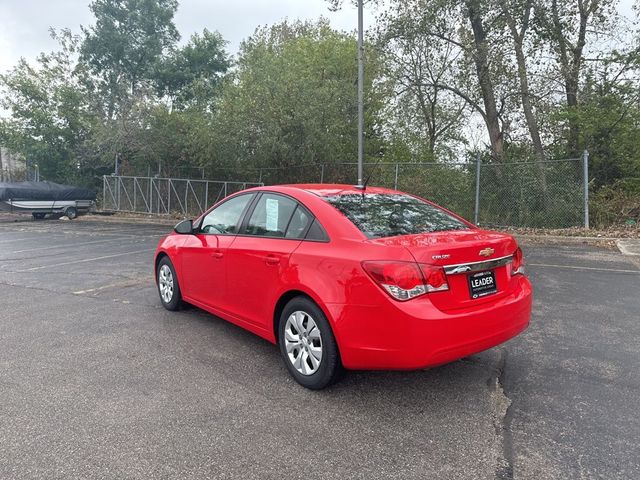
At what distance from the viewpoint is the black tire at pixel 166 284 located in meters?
5.43

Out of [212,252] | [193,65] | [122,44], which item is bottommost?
[212,252]

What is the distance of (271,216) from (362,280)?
53.9 inches

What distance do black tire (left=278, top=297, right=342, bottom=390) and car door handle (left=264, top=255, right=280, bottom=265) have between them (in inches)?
14.1

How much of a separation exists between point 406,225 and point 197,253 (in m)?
2.36

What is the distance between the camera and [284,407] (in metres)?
3.20

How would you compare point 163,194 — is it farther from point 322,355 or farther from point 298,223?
point 322,355

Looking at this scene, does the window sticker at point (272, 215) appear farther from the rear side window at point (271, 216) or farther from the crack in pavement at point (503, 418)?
the crack in pavement at point (503, 418)

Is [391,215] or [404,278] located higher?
[391,215]

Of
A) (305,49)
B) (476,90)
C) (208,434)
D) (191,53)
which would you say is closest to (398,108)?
(476,90)

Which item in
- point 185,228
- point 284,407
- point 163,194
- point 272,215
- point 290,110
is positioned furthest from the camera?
point 163,194

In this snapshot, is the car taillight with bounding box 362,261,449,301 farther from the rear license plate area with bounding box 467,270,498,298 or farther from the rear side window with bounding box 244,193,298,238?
the rear side window with bounding box 244,193,298,238

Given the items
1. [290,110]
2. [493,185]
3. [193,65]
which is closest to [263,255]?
[493,185]

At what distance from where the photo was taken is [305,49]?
21109 millimetres

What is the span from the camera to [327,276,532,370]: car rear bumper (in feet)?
9.67
